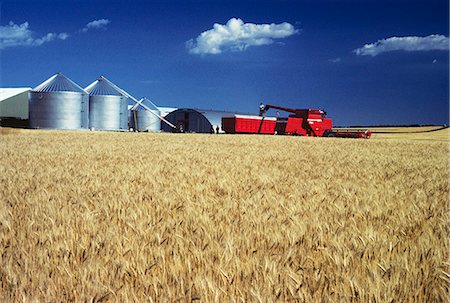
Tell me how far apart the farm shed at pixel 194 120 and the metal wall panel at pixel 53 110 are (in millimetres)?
19150

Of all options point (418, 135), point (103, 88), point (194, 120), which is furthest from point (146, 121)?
point (418, 135)

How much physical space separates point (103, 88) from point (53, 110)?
11369 millimetres

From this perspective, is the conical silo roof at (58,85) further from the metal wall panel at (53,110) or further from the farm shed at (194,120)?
the farm shed at (194,120)

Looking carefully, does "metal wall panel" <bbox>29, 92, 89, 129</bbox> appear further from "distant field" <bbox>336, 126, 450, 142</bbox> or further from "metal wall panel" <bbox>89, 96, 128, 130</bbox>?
"distant field" <bbox>336, 126, 450, 142</bbox>

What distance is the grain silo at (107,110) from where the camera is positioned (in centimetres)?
6078

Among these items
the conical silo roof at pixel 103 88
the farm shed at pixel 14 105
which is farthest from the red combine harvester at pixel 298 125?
the farm shed at pixel 14 105

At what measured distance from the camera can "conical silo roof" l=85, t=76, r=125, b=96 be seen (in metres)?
64.0

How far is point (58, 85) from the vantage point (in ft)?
191

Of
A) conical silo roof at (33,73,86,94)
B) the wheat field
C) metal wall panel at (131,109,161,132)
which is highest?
conical silo roof at (33,73,86,94)

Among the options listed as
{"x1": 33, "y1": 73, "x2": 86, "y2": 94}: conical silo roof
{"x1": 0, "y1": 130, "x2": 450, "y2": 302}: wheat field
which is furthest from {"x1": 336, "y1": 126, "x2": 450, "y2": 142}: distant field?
{"x1": 0, "y1": 130, "x2": 450, "y2": 302}: wheat field

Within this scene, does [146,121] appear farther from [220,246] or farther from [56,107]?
[220,246]

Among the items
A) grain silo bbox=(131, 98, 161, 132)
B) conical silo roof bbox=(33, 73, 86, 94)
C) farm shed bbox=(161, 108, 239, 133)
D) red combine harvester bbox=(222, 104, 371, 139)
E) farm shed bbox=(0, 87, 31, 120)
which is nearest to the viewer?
red combine harvester bbox=(222, 104, 371, 139)

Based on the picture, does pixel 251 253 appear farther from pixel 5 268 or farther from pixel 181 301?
pixel 5 268

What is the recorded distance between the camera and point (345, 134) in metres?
49.5
